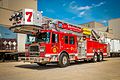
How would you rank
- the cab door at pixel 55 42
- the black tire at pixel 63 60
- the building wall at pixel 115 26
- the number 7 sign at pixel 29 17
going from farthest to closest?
1. the building wall at pixel 115 26
2. the black tire at pixel 63 60
3. the cab door at pixel 55 42
4. the number 7 sign at pixel 29 17

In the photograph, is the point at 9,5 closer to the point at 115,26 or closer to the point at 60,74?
the point at 60,74

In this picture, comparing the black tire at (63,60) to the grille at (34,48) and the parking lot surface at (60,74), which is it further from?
the grille at (34,48)

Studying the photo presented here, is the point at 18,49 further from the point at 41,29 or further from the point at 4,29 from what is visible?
the point at 41,29

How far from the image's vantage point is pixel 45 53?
11.6 metres

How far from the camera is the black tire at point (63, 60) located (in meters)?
12.6

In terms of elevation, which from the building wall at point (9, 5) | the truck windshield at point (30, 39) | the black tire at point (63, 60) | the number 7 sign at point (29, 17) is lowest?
the black tire at point (63, 60)

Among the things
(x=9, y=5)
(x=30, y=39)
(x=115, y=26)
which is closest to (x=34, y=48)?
(x=30, y=39)

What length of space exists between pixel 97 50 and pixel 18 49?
954 cm

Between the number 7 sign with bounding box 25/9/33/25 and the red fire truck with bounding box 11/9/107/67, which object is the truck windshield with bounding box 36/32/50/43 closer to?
the red fire truck with bounding box 11/9/107/67

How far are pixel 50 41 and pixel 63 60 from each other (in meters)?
1.96

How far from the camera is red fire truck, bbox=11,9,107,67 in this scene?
11.6m

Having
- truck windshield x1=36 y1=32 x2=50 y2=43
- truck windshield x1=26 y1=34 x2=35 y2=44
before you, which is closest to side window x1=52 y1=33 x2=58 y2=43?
truck windshield x1=36 y1=32 x2=50 y2=43

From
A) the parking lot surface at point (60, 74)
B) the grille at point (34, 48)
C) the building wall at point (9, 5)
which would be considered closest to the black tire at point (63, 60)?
the parking lot surface at point (60, 74)

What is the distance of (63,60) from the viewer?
1294 cm
